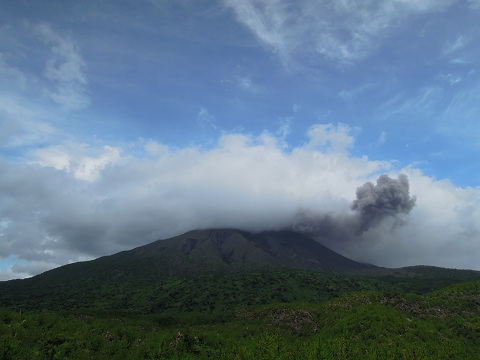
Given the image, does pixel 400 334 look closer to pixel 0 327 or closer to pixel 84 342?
pixel 84 342

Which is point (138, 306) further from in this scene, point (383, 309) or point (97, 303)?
point (383, 309)

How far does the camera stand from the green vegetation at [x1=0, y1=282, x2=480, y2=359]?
101ft

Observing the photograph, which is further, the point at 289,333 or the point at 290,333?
the point at 290,333

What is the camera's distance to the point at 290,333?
266 feet

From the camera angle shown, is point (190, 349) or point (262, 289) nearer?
point (190, 349)

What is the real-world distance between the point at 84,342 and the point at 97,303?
585 ft

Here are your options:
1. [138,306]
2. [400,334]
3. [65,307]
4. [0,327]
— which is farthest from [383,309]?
[65,307]

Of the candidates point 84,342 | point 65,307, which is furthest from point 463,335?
point 65,307

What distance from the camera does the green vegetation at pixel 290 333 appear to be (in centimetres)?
3081

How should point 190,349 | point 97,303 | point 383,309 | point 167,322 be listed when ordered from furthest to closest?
point 97,303, point 167,322, point 383,309, point 190,349

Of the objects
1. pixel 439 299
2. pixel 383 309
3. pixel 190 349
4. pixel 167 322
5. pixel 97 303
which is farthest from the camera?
pixel 97 303

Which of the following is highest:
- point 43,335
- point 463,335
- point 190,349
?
point 43,335

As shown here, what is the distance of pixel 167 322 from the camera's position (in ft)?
339

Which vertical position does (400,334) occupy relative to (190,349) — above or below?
below
